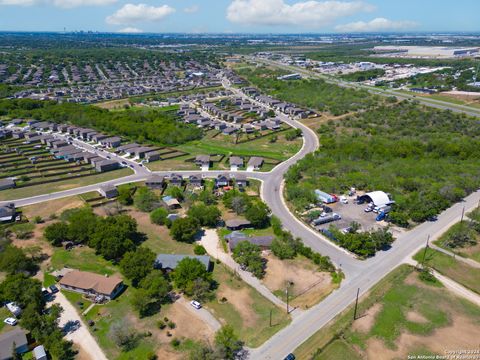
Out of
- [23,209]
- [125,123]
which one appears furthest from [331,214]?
[125,123]

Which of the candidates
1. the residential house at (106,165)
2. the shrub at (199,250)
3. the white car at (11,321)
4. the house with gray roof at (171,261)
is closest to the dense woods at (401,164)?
the shrub at (199,250)

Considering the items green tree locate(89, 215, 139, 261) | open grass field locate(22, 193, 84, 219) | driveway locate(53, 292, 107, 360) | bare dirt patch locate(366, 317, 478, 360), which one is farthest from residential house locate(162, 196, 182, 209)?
bare dirt patch locate(366, 317, 478, 360)

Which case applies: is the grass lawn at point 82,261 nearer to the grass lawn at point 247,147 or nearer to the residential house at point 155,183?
the residential house at point 155,183

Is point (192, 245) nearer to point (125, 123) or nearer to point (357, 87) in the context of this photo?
point (125, 123)

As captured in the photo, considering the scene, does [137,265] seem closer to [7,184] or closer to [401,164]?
[7,184]

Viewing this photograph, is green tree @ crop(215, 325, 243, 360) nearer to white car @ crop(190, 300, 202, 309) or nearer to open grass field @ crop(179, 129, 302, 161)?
white car @ crop(190, 300, 202, 309)

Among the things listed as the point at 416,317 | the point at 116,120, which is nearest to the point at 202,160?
the point at 116,120
